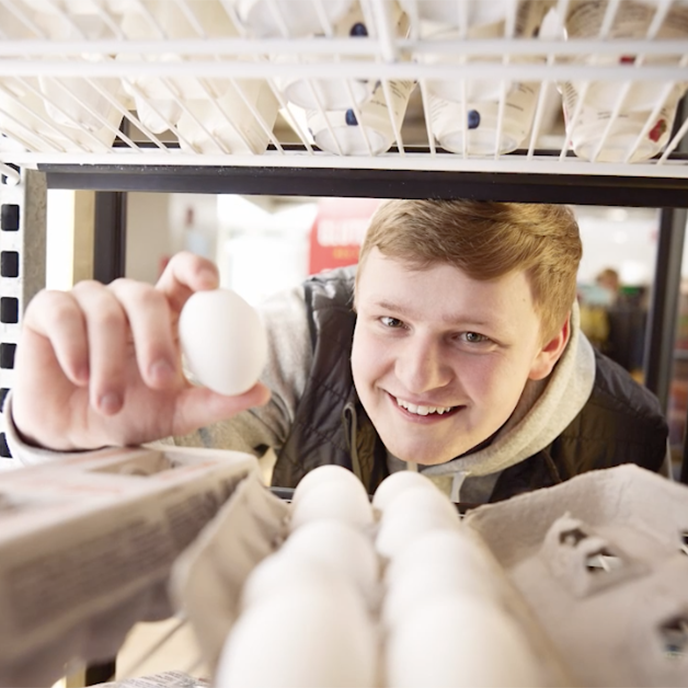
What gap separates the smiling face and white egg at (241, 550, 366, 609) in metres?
0.43

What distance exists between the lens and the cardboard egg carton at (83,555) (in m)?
0.26

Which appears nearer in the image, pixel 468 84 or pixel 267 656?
pixel 267 656

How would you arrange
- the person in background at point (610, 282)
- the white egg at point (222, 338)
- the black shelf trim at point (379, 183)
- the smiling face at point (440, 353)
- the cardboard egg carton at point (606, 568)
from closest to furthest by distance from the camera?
1. the cardboard egg carton at point (606, 568)
2. the white egg at point (222, 338)
3. the black shelf trim at point (379, 183)
4. the smiling face at point (440, 353)
5. the person in background at point (610, 282)

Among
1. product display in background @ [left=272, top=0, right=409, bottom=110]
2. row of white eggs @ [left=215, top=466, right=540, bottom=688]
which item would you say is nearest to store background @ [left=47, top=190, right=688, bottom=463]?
product display in background @ [left=272, top=0, right=409, bottom=110]

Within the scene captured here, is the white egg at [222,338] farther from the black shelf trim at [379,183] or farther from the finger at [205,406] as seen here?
the black shelf trim at [379,183]

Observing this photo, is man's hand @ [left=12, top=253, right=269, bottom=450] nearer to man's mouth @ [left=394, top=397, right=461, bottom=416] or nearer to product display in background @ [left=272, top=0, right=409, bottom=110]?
product display in background @ [left=272, top=0, right=409, bottom=110]

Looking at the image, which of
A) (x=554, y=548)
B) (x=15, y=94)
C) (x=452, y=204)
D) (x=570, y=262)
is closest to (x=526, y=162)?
(x=452, y=204)

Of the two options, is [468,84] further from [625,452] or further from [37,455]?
[625,452]

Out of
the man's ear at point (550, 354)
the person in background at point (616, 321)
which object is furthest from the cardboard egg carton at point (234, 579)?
the person in background at point (616, 321)

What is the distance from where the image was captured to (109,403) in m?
0.45

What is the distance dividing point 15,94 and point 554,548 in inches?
22.2

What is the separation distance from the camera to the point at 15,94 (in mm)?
514

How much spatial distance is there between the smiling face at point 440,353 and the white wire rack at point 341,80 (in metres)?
0.15

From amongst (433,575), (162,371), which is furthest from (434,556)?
(162,371)
